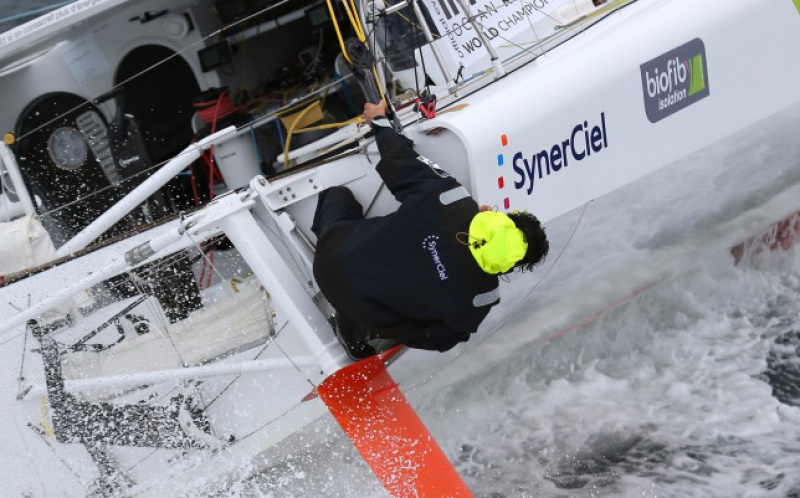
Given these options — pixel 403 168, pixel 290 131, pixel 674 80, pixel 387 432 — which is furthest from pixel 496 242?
pixel 290 131

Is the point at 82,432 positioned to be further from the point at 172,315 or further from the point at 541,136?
the point at 541,136

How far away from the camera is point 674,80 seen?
3.36 m

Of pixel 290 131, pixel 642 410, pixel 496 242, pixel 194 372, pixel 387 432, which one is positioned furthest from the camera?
pixel 290 131

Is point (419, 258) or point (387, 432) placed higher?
point (419, 258)

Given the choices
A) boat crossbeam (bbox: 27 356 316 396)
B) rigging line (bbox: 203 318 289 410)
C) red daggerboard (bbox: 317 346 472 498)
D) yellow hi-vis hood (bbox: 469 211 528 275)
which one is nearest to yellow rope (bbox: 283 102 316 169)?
rigging line (bbox: 203 318 289 410)

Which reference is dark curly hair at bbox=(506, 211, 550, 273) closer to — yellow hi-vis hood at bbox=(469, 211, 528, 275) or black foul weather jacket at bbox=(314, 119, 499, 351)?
yellow hi-vis hood at bbox=(469, 211, 528, 275)

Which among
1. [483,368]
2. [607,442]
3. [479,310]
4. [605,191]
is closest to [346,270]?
[479,310]

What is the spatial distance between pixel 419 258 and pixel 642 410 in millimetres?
1696

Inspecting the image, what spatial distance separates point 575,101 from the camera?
3156mm

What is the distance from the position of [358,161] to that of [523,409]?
56.1 inches

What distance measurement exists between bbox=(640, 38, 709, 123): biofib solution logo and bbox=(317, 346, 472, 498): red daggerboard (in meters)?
1.20

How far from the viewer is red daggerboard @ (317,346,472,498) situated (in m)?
2.99

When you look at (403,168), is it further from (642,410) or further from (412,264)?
(642,410)

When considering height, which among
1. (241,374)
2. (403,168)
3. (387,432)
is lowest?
(387,432)
